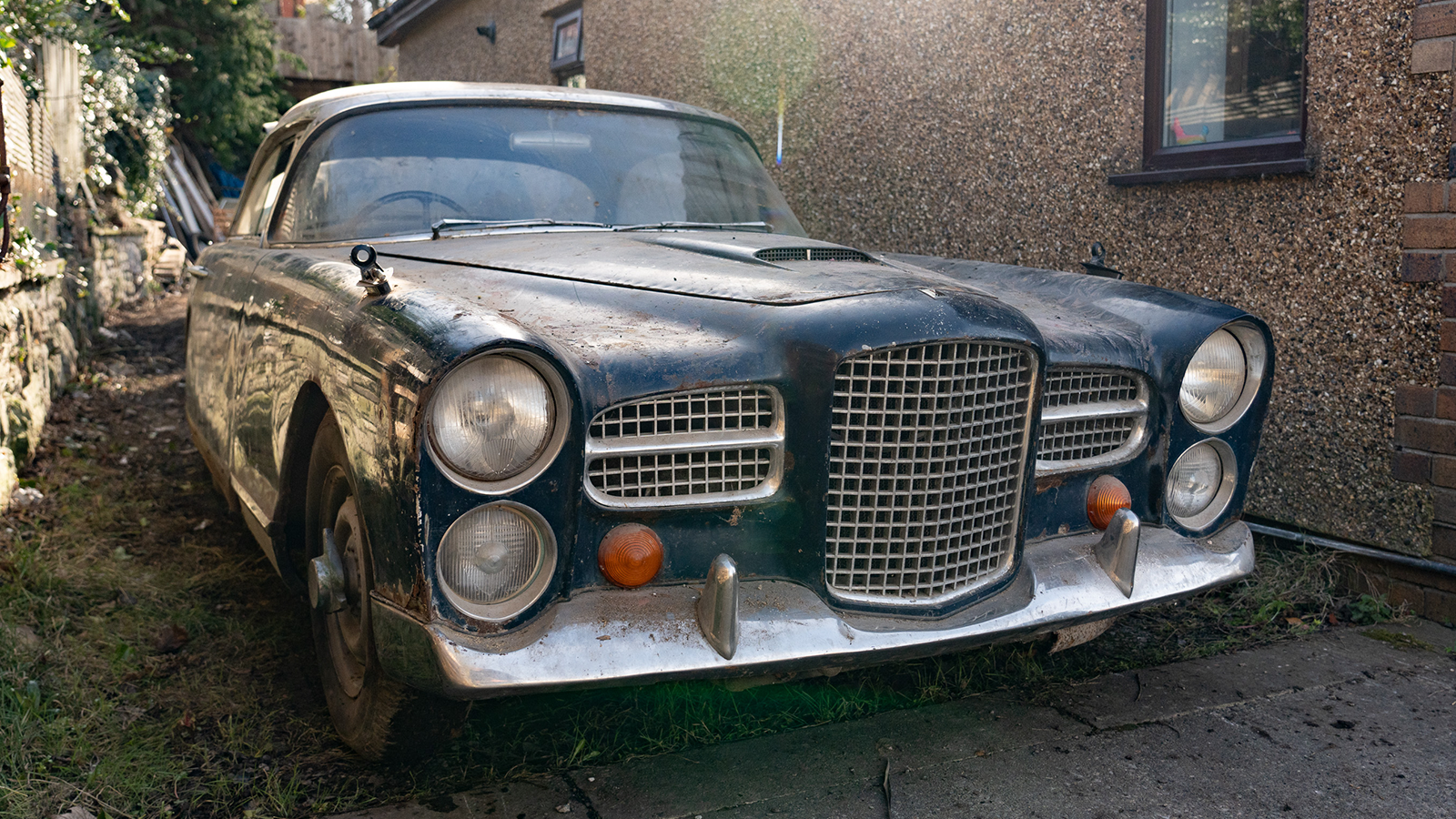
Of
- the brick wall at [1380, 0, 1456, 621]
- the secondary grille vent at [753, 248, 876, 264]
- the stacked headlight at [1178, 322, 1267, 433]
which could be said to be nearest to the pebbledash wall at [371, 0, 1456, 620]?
the brick wall at [1380, 0, 1456, 621]

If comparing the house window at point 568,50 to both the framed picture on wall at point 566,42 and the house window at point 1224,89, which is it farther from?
the house window at point 1224,89

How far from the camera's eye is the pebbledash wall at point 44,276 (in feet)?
14.7

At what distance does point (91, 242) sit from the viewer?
8.55 meters

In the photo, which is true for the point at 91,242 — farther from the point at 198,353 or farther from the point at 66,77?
the point at 198,353

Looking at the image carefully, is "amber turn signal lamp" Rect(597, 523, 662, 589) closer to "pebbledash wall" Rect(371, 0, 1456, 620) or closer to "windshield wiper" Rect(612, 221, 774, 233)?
"windshield wiper" Rect(612, 221, 774, 233)

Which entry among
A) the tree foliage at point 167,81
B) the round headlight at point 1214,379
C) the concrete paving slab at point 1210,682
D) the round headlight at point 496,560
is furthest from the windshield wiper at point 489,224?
the tree foliage at point 167,81

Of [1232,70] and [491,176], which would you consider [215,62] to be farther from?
[1232,70]

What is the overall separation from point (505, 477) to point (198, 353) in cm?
265

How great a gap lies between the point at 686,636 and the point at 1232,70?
128 inches

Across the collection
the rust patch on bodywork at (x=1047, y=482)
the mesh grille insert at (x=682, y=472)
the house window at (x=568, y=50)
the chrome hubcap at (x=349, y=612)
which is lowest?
the chrome hubcap at (x=349, y=612)

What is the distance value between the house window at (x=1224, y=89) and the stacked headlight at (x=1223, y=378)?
50.3 inches

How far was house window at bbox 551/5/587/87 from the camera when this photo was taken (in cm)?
949

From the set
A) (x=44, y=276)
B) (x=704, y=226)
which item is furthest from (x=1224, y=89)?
(x=44, y=276)

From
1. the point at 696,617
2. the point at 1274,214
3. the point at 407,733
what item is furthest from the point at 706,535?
the point at 1274,214
